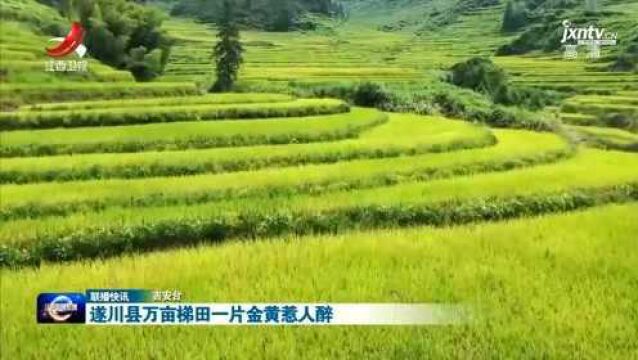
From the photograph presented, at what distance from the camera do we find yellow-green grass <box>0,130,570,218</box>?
727 cm

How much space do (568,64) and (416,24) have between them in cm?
238

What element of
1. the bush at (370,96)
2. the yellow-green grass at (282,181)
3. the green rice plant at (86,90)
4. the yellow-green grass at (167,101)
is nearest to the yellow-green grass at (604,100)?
the yellow-green grass at (282,181)

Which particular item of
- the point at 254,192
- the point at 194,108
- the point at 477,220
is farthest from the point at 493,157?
the point at 194,108

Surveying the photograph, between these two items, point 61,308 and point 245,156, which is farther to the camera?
point 245,156

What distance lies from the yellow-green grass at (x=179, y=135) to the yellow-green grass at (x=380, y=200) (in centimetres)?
207

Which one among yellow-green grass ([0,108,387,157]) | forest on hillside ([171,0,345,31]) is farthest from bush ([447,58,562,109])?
yellow-green grass ([0,108,387,157])

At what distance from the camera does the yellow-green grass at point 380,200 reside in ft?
21.9

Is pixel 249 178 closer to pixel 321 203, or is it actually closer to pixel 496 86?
pixel 321 203

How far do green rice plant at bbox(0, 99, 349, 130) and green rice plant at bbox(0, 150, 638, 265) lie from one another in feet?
9.13

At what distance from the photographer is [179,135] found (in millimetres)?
9508

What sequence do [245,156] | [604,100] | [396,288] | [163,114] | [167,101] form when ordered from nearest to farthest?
[396,288] → [604,100] → [245,156] → [163,114] → [167,101]

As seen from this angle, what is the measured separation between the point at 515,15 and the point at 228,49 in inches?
129

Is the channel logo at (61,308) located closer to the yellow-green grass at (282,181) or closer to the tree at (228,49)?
the yellow-green grass at (282,181)

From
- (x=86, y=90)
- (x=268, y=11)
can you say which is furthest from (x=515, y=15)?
(x=86, y=90)
